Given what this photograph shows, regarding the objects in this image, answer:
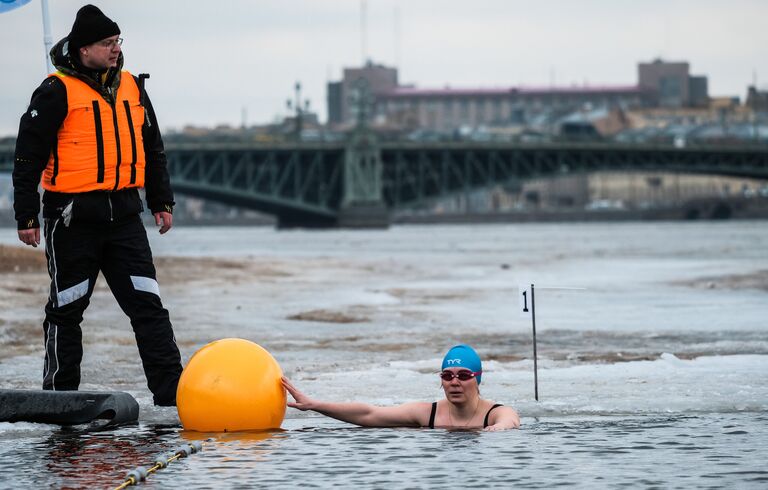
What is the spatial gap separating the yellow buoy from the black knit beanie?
1.65 metres

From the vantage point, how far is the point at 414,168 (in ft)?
372

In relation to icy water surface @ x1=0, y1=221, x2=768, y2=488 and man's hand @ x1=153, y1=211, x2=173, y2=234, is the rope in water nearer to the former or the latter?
icy water surface @ x1=0, y1=221, x2=768, y2=488

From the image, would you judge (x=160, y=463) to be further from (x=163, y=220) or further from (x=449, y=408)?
(x=163, y=220)

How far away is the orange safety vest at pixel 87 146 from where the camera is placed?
9258 millimetres

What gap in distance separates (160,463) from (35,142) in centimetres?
206

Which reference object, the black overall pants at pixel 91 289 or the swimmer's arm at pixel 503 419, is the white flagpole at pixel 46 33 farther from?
the swimmer's arm at pixel 503 419

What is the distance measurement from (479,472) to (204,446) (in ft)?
5.06

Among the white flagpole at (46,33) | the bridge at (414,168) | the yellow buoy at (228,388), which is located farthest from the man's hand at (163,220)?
the bridge at (414,168)

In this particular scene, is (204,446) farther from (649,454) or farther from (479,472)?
(649,454)

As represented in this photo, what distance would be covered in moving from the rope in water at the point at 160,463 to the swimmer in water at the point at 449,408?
796 mm

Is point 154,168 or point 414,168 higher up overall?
point 414,168

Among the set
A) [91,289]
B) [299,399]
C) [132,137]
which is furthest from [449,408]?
[132,137]

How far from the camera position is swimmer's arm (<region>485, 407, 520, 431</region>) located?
30.1 feet

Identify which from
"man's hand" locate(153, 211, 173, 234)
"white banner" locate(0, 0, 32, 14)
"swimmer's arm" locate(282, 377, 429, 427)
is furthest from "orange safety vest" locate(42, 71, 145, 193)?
"white banner" locate(0, 0, 32, 14)
